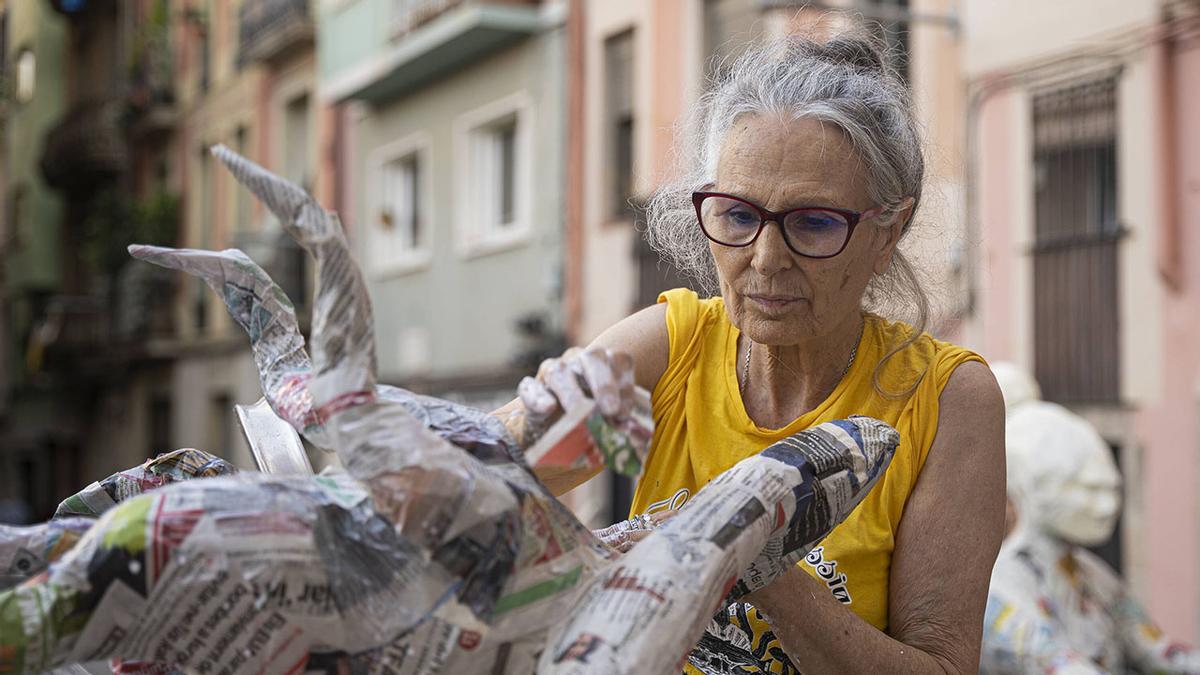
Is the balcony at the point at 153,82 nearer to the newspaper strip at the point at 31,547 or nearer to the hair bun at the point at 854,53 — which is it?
the hair bun at the point at 854,53

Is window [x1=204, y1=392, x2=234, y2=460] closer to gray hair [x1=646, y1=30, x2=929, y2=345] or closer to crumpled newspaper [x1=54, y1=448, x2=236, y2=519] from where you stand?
gray hair [x1=646, y1=30, x2=929, y2=345]

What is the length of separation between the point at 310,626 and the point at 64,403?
25.4 metres

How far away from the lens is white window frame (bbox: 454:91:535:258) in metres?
15.4

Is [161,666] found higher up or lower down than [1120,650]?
higher up

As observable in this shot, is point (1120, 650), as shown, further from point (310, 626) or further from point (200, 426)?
point (200, 426)

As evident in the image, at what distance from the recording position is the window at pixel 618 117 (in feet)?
46.8

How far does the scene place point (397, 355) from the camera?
1805cm

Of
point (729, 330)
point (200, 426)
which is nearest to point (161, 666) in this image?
point (729, 330)

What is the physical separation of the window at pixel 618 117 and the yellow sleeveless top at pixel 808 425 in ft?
40.0

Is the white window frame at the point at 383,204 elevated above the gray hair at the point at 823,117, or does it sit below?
above

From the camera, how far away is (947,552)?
6.20 ft

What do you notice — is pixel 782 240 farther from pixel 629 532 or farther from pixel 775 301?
pixel 629 532

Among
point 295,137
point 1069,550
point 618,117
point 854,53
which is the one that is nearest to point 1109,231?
point 1069,550

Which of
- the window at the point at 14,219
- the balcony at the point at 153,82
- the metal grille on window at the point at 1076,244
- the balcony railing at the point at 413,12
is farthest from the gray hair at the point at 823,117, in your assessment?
the balcony at the point at 153,82
